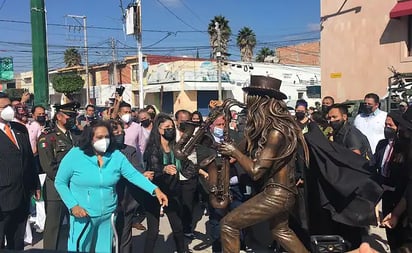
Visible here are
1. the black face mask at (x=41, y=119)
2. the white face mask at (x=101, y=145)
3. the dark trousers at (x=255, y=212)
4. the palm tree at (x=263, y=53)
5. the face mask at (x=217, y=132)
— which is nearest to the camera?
the dark trousers at (x=255, y=212)

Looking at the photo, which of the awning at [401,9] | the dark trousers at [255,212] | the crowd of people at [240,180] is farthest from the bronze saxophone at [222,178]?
the awning at [401,9]

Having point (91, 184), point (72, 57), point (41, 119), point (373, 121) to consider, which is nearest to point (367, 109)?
point (373, 121)

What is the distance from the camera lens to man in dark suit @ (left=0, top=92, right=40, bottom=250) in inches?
174

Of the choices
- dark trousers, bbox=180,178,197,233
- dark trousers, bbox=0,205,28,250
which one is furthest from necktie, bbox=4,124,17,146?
dark trousers, bbox=180,178,197,233

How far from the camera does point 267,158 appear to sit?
345cm

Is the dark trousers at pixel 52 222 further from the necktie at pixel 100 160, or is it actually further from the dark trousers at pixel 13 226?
the necktie at pixel 100 160

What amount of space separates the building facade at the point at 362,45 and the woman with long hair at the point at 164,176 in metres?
11.4

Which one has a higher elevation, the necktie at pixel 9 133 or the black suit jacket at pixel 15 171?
the necktie at pixel 9 133

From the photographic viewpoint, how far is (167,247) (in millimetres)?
5855

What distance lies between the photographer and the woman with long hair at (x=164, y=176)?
4.95 meters

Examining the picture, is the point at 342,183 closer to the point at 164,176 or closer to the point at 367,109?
the point at 164,176

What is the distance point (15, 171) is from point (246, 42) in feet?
162

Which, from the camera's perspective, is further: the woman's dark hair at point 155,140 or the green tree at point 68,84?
the green tree at point 68,84

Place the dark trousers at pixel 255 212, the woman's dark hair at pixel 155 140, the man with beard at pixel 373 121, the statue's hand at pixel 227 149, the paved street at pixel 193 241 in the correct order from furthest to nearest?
the man with beard at pixel 373 121 < the paved street at pixel 193 241 < the woman's dark hair at pixel 155 140 < the dark trousers at pixel 255 212 < the statue's hand at pixel 227 149
